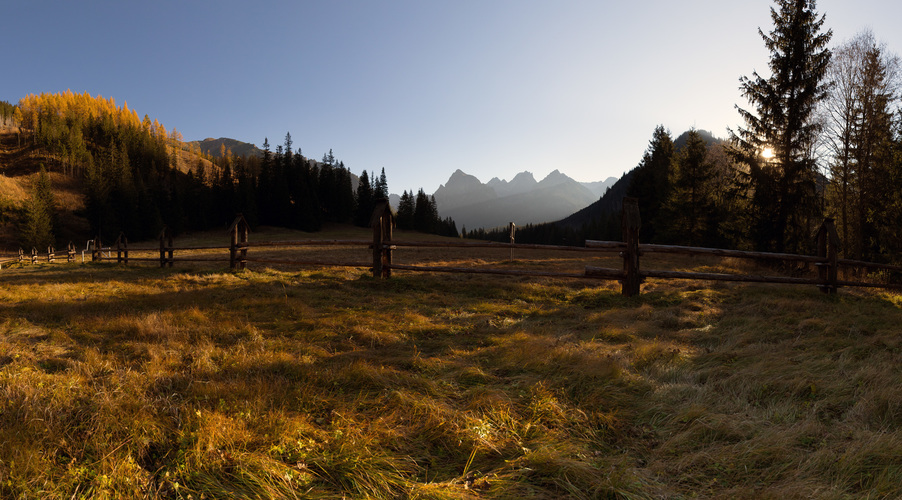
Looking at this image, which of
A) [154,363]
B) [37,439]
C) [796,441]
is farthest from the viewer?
[154,363]

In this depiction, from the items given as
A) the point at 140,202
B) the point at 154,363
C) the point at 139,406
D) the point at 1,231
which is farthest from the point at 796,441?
the point at 1,231

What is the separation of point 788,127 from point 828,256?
1100cm

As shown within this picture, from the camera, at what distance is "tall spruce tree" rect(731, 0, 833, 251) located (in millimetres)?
15078

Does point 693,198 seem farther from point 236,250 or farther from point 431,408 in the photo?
point 431,408

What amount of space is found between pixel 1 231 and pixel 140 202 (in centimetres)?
1775

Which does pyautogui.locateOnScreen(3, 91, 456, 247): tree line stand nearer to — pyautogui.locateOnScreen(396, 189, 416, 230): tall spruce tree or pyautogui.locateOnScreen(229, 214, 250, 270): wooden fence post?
pyautogui.locateOnScreen(396, 189, 416, 230): tall spruce tree

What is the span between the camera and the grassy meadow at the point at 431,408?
1.73m

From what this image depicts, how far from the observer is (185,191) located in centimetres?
6000

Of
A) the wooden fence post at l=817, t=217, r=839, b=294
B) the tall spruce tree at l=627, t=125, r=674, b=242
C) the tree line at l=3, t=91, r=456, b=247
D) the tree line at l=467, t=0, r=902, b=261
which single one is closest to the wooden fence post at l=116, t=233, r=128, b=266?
the wooden fence post at l=817, t=217, r=839, b=294

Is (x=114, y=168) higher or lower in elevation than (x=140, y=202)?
higher

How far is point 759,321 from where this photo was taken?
5.45 metres

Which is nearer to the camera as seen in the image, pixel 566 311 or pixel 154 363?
pixel 154 363

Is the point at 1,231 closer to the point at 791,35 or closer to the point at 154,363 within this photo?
the point at 154,363

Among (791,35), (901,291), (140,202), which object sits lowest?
(901,291)
